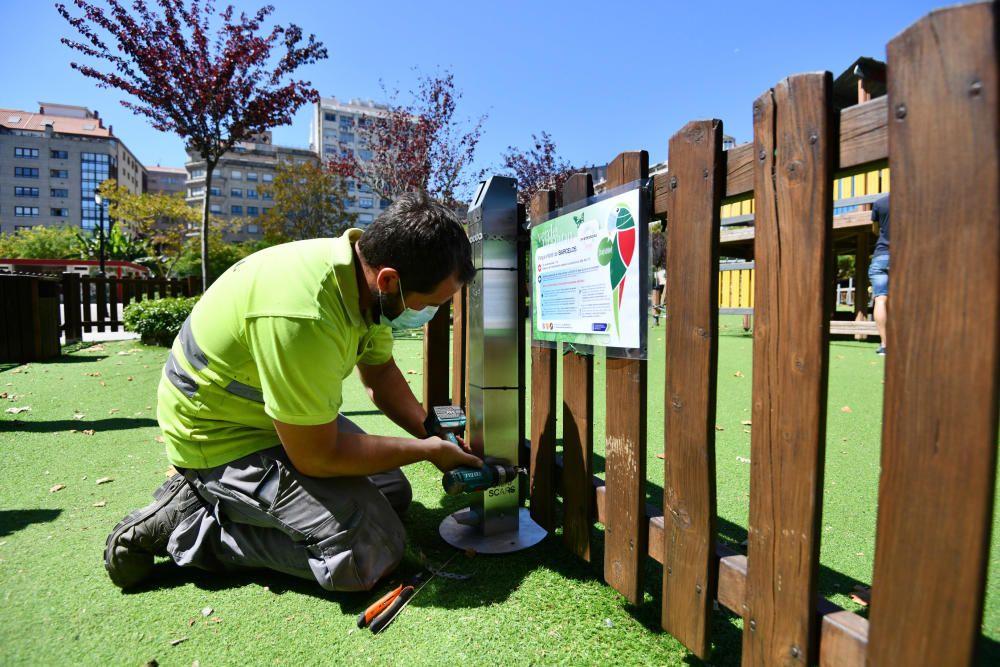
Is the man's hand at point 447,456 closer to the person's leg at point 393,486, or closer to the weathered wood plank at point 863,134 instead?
the person's leg at point 393,486

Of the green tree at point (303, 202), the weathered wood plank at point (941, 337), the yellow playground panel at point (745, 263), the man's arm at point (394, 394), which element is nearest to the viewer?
the weathered wood plank at point (941, 337)

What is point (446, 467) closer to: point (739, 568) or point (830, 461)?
point (739, 568)

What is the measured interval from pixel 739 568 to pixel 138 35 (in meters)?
14.6

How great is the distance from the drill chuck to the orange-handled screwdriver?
0.44 metres

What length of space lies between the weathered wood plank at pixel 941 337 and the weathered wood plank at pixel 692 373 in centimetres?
50

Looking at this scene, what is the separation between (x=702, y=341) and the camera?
5.00 feet

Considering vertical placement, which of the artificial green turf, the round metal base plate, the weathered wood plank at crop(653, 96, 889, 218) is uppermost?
the weathered wood plank at crop(653, 96, 889, 218)

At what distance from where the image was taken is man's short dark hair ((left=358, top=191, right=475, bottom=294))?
77.2 inches

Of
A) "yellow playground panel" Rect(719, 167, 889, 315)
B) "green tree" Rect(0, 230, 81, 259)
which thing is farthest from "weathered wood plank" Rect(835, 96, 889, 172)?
"green tree" Rect(0, 230, 81, 259)

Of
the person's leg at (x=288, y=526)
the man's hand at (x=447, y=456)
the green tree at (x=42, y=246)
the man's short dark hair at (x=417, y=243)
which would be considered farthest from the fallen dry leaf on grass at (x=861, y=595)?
the green tree at (x=42, y=246)

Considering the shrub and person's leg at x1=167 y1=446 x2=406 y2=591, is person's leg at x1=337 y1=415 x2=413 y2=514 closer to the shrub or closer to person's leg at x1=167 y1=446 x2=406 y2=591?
person's leg at x1=167 y1=446 x2=406 y2=591

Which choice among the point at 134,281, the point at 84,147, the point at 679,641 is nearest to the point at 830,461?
the point at 679,641

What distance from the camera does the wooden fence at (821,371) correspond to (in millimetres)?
912

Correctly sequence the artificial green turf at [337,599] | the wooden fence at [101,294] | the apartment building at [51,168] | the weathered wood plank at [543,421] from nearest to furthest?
the artificial green turf at [337,599], the weathered wood plank at [543,421], the wooden fence at [101,294], the apartment building at [51,168]
